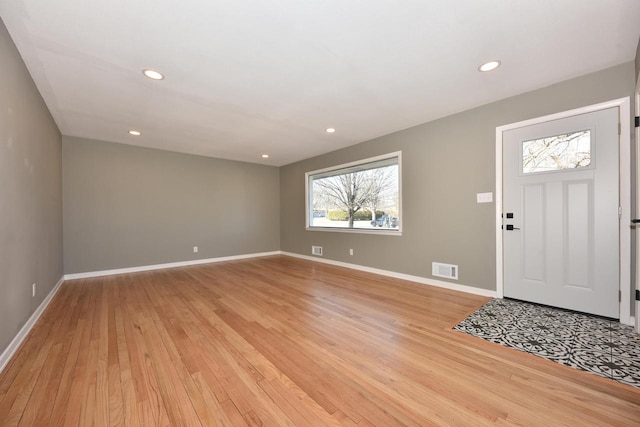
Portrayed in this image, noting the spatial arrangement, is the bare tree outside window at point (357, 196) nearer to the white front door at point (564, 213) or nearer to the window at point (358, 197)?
the window at point (358, 197)

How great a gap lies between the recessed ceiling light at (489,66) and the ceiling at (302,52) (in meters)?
0.07

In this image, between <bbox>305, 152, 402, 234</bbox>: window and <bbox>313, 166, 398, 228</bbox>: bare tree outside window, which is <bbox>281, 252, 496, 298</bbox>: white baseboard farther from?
<bbox>313, 166, 398, 228</bbox>: bare tree outside window

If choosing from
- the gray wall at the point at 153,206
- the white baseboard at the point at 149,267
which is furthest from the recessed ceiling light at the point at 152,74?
the white baseboard at the point at 149,267

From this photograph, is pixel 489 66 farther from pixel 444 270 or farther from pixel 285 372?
pixel 285 372

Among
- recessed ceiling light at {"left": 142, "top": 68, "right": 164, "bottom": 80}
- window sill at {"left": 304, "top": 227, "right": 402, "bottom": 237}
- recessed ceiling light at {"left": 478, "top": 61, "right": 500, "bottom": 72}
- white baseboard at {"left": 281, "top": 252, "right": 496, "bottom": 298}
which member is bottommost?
white baseboard at {"left": 281, "top": 252, "right": 496, "bottom": 298}

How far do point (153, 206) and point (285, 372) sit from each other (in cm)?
473

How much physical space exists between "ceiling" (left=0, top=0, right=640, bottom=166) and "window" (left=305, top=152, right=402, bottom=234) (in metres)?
1.23

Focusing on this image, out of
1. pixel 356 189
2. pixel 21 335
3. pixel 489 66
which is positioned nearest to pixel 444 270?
pixel 356 189

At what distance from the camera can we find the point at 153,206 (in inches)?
199

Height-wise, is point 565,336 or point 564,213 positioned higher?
point 564,213

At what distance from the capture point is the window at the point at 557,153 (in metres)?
2.59

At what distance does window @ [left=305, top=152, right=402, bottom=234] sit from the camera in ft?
14.4

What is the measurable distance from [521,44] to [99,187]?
244 inches

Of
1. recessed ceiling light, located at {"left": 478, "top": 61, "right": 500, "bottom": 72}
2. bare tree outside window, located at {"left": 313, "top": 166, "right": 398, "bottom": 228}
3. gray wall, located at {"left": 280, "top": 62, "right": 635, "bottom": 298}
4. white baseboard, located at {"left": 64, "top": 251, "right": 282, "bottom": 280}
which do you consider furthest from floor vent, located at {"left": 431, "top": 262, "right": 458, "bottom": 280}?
white baseboard, located at {"left": 64, "top": 251, "right": 282, "bottom": 280}
